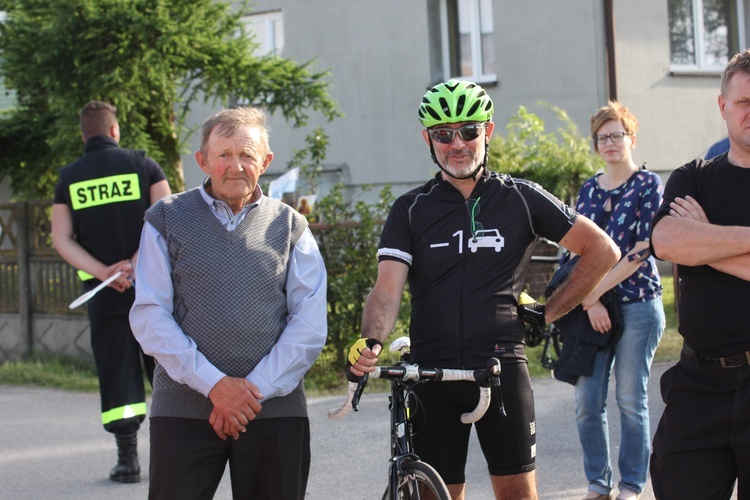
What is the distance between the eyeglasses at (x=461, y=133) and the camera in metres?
3.99

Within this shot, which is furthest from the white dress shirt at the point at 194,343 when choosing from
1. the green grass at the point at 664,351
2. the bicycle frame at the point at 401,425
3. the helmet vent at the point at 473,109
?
the green grass at the point at 664,351

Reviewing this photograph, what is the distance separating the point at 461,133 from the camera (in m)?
4.00

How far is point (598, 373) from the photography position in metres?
5.57

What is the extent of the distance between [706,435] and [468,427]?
0.90 m

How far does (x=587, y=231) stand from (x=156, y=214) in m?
1.67

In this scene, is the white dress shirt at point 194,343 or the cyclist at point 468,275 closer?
the white dress shirt at point 194,343

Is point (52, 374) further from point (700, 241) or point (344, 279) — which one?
point (700, 241)

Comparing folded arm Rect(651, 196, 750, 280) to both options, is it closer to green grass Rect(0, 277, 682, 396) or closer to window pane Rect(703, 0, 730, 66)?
green grass Rect(0, 277, 682, 396)

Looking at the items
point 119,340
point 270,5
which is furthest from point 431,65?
point 119,340

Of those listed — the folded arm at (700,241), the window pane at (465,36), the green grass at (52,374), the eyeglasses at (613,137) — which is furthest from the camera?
the window pane at (465,36)

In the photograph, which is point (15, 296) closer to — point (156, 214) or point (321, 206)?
point (321, 206)

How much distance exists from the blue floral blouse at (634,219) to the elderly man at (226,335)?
218 cm

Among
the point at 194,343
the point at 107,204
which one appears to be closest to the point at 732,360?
the point at 194,343

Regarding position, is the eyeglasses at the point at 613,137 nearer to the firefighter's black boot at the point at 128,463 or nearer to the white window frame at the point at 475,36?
the firefighter's black boot at the point at 128,463
